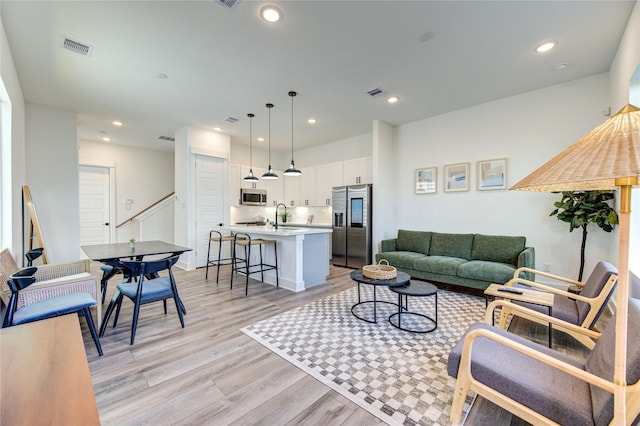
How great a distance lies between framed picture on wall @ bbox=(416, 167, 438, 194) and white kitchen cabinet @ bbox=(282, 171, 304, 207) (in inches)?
136

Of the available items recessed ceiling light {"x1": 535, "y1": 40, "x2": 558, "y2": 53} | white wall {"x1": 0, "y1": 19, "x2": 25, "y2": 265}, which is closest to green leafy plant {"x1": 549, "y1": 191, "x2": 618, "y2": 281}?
recessed ceiling light {"x1": 535, "y1": 40, "x2": 558, "y2": 53}

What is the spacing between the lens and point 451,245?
457cm

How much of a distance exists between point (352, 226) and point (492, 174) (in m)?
2.74

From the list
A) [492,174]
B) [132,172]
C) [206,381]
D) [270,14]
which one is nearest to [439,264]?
[492,174]

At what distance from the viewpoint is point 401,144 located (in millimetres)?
5676

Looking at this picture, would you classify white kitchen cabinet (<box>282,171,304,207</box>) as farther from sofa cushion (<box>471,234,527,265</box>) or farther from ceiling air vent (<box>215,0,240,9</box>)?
ceiling air vent (<box>215,0,240,9</box>)

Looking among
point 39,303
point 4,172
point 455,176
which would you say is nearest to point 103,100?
point 4,172

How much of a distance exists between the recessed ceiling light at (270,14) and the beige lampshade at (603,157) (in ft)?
8.32

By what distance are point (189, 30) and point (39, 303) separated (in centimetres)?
284

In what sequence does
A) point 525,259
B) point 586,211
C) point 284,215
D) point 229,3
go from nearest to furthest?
point 229,3, point 586,211, point 525,259, point 284,215

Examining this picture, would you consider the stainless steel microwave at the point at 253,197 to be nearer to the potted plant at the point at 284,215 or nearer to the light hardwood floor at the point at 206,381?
the potted plant at the point at 284,215

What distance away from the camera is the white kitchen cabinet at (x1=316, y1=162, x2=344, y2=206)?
665 centimetres

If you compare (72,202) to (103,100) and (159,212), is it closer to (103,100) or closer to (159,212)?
(103,100)

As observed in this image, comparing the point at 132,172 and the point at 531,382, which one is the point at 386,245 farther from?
the point at 132,172
